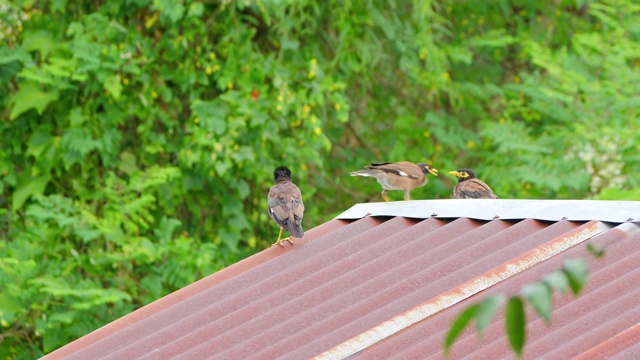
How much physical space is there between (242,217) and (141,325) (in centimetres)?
619

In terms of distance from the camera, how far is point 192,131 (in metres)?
10.3

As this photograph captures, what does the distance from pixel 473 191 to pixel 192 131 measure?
391 centimetres

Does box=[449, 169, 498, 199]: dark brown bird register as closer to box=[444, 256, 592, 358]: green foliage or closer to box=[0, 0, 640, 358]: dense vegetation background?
box=[0, 0, 640, 358]: dense vegetation background

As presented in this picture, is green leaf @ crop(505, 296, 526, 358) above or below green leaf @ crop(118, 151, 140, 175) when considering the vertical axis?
below

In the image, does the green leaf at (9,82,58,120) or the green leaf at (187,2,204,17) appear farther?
the green leaf at (9,82,58,120)

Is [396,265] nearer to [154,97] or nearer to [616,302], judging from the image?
[616,302]

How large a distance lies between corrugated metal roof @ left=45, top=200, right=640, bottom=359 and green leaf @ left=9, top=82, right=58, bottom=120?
5334 millimetres

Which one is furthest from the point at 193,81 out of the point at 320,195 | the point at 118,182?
the point at 320,195

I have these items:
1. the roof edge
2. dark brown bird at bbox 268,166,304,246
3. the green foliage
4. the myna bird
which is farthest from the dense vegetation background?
the green foliage

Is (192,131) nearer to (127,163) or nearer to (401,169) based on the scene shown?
(127,163)

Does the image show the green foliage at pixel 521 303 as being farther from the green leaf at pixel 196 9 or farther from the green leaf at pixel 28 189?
the green leaf at pixel 28 189

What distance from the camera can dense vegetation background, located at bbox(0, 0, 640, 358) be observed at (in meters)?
9.62

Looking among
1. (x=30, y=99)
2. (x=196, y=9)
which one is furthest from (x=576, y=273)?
(x=30, y=99)

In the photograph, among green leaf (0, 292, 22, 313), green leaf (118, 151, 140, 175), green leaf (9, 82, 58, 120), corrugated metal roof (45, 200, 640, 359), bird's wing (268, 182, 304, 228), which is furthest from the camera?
green leaf (118, 151, 140, 175)
